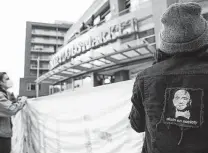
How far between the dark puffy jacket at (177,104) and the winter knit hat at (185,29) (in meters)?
0.06

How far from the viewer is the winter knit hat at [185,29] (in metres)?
1.16

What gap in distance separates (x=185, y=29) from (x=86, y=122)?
1916mm

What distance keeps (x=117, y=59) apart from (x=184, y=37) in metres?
9.75

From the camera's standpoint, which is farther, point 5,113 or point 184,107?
point 5,113

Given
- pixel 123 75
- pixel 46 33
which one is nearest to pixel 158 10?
pixel 123 75

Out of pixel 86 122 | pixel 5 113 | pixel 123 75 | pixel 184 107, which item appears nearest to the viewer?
pixel 184 107

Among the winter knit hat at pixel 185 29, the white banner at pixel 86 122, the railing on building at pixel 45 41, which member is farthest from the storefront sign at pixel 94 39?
the railing on building at pixel 45 41

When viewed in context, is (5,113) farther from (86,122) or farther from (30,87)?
(30,87)

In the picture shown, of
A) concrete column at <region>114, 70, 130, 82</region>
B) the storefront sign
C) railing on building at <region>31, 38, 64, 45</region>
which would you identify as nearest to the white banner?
concrete column at <region>114, 70, 130, 82</region>

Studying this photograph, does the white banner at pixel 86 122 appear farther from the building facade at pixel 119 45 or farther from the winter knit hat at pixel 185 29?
the building facade at pixel 119 45

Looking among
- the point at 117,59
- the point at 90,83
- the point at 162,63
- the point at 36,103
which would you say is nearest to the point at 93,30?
the point at 90,83

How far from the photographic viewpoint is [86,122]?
2791 millimetres

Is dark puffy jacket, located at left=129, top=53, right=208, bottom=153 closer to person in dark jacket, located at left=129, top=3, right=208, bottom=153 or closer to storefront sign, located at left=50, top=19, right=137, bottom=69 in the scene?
person in dark jacket, located at left=129, top=3, right=208, bottom=153

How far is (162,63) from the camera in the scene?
1250mm
